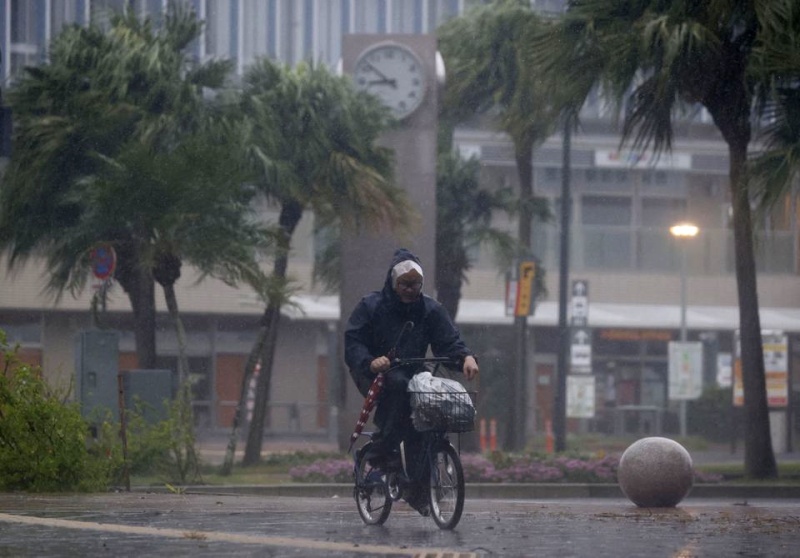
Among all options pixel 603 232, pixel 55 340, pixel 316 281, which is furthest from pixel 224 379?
pixel 316 281

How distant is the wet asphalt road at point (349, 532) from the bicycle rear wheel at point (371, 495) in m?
0.11

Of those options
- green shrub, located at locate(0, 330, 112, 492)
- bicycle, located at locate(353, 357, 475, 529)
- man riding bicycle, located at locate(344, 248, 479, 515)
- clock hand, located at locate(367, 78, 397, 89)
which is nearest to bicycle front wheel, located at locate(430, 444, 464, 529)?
bicycle, located at locate(353, 357, 475, 529)

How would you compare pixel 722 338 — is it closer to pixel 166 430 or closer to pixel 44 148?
pixel 44 148

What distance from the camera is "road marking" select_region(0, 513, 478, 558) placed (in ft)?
24.7

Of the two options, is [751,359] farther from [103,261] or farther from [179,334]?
[103,261]

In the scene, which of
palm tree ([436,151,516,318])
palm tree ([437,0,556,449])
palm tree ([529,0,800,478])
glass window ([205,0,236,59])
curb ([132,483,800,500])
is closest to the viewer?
curb ([132,483,800,500])

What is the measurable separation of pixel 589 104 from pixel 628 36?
101 inches

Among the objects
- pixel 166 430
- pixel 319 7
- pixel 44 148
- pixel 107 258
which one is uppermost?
pixel 319 7

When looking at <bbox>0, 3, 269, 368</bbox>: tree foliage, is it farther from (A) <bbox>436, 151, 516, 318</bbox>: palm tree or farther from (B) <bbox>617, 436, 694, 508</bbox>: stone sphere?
(B) <bbox>617, 436, 694, 508</bbox>: stone sphere

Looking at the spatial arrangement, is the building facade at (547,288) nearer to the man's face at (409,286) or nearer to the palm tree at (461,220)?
the palm tree at (461,220)

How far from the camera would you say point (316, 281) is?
30828 mm

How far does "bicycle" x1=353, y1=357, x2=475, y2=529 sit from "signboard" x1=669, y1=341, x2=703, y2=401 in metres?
26.0

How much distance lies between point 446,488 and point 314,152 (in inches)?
619

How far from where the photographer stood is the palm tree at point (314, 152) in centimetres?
2361
